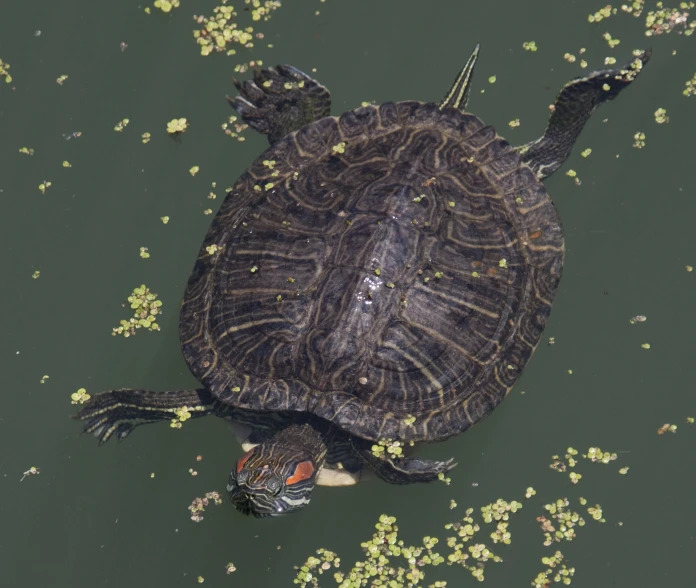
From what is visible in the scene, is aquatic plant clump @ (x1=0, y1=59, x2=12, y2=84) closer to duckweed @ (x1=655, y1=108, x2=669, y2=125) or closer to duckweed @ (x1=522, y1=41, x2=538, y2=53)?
duckweed @ (x1=522, y1=41, x2=538, y2=53)

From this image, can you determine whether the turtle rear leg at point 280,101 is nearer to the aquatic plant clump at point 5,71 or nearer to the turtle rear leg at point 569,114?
the turtle rear leg at point 569,114

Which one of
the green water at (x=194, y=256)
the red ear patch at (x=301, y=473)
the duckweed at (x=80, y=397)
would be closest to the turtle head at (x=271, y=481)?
the red ear patch at (x=301, y=473)

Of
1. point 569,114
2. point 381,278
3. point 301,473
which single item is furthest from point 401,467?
point 569,114

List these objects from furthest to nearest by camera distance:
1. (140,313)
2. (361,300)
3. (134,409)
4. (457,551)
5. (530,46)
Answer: (530,46) < (140,313) < (134,409) < (457,551) < (361,300)

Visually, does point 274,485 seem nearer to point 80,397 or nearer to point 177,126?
point 80,397

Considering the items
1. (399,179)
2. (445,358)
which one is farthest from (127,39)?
(445,358)

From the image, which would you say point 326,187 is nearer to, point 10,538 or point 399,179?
point 399,179

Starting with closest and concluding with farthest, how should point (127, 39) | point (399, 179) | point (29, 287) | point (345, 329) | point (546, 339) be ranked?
point (345, 329) < point (399, 179) < point (546, 339) < point (29, 287) < point (127, 39)
